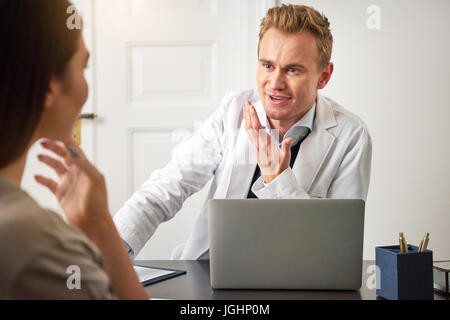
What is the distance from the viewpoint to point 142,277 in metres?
0.72

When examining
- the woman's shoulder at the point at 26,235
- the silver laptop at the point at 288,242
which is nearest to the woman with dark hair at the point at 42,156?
the woman's shoulder at the point at 26,235

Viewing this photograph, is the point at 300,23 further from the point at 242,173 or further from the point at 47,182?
the point at 47,182

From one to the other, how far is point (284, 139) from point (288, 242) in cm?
56

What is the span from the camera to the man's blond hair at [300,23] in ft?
3.50

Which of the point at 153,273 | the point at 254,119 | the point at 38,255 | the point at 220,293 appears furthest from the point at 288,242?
the point at 254,119

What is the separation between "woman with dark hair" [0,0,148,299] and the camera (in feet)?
1.04

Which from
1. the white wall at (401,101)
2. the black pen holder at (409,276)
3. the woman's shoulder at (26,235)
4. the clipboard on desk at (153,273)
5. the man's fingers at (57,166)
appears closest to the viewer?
the woman's shoulder at (26,235)

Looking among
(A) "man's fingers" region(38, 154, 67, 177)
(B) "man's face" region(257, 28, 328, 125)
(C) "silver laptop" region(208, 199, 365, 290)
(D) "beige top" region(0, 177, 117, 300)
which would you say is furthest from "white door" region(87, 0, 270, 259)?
(D) "beige top" region(0, 177, 117, 300)

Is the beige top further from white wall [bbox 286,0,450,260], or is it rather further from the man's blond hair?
white wall [bbox 286,0,450,260]

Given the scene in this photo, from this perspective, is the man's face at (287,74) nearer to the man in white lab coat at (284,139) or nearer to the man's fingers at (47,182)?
the man in white lab coat at (284,139)

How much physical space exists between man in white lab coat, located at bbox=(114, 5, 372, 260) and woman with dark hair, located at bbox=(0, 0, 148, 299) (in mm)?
636

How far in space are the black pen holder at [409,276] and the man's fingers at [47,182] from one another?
1.40 feet

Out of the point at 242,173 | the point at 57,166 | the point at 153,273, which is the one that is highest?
the point at 57,166

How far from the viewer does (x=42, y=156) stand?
1.36 ft
